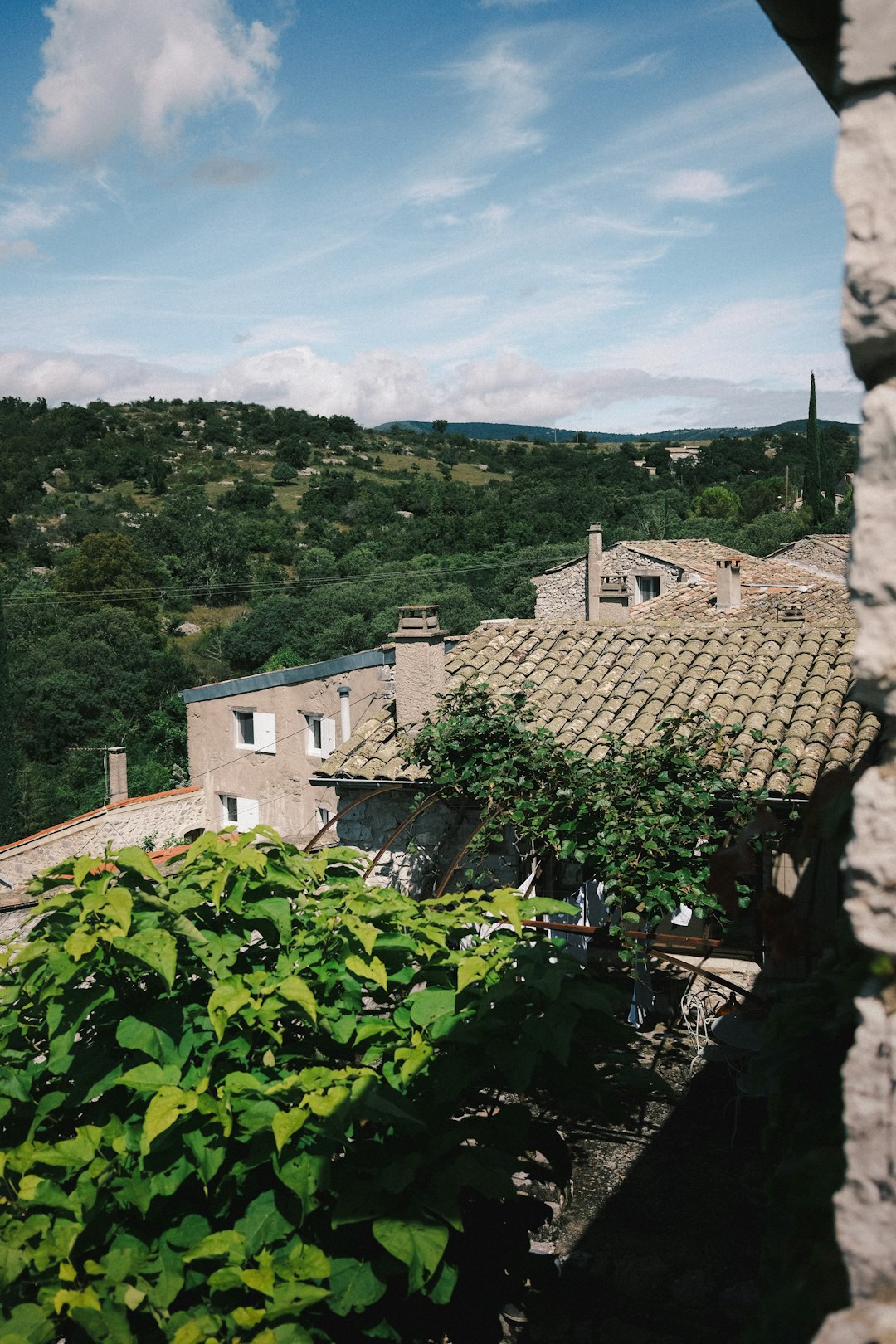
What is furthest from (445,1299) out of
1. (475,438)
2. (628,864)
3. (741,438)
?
(475,438)

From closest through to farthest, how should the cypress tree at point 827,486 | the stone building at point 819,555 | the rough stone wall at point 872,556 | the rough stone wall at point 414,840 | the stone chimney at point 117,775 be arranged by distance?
the rough stone wall at point 872,556
the rough stone wall at point 414,840
the stone chimney at point 117,775
the stone building at point 819,555
the cypress tree at point 827,486

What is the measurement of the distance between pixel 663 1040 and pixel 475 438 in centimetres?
8252

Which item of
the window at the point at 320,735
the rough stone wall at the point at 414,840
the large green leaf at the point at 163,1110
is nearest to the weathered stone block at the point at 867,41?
the large green leaf at the point at 163,1110

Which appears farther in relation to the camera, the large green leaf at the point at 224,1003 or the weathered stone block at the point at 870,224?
the large green leaf at the point at 224,1003

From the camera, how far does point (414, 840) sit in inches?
345

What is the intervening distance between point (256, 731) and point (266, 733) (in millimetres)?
398

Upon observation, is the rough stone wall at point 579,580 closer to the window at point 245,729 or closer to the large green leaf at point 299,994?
the window at point 245,729

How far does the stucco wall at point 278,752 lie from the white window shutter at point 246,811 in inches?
4.3

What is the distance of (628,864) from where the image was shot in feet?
22.6

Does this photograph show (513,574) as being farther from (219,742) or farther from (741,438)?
(741,438)

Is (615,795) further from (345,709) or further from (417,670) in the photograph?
(345,709)

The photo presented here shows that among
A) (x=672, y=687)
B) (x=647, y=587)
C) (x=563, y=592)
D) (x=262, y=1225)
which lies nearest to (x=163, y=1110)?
(x=262, y=1225)

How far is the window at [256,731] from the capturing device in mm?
19625

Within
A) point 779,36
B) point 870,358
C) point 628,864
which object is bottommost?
point 628,864
